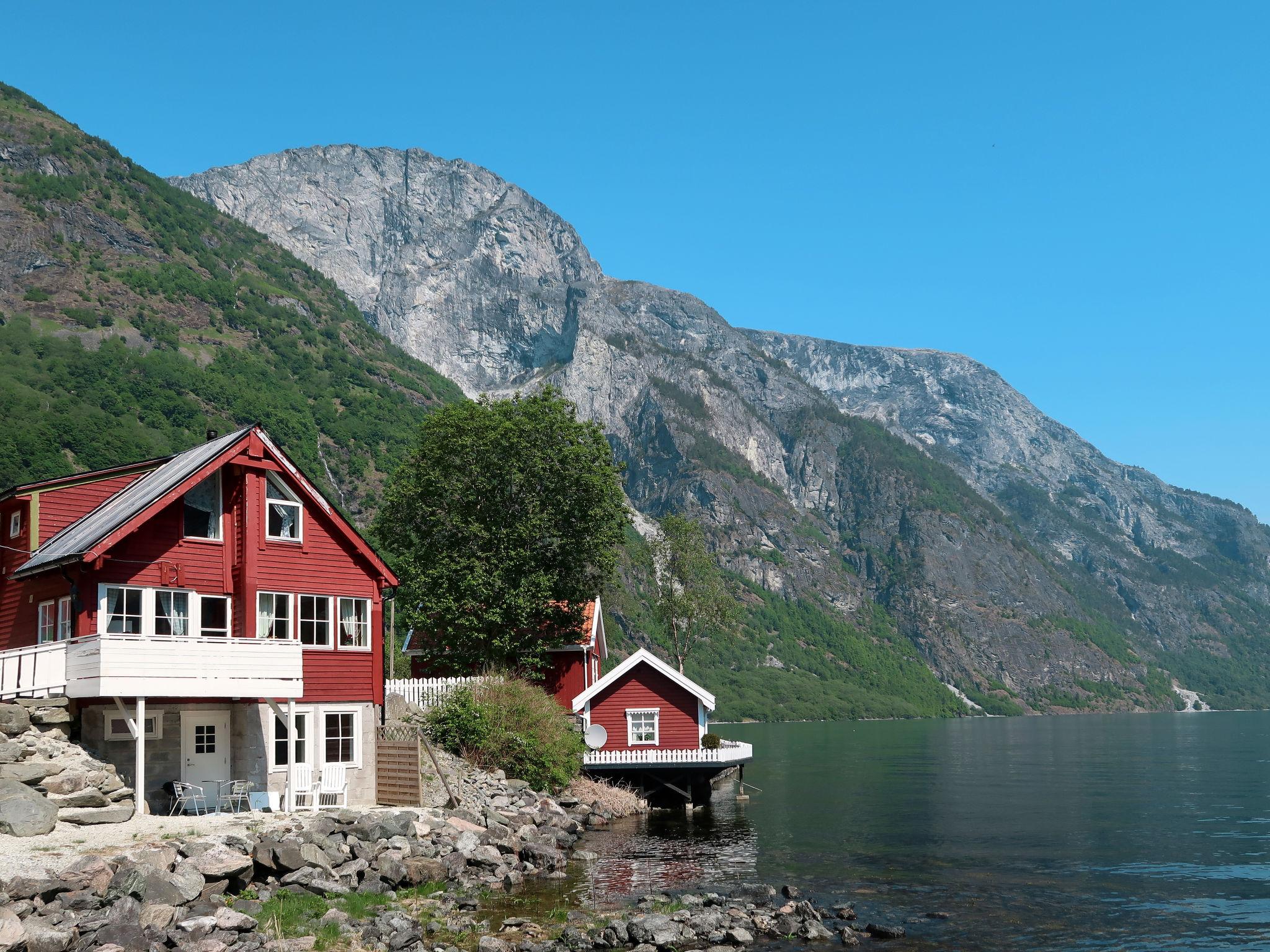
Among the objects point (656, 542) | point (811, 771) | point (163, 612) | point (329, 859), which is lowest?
point (811, 771)

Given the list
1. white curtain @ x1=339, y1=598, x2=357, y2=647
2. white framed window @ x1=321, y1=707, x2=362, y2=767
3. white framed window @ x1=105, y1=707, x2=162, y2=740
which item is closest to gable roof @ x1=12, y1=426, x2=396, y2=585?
white curtain @ x1=339, y1=598, x2=357, y2=647

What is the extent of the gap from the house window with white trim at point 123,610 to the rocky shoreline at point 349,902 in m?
7.42

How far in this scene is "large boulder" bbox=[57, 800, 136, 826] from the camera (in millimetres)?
28203

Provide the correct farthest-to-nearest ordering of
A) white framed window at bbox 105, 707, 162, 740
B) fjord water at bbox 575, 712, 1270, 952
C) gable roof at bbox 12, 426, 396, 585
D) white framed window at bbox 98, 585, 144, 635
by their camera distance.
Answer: white framed window at bbox 98, 585, 144, 635 → gable roof at bbox 12, 426, 396, 585 → white framed window at bbox 105, 707, 162, 740 → fjord water at bbox 575, 712, 1270, 952

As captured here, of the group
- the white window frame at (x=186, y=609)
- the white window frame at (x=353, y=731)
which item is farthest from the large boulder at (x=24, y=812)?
the white window frame at (x=353, y=731)

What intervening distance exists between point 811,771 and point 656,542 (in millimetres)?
21558

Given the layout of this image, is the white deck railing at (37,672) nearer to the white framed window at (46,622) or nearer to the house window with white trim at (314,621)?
the white framed window at (46,622)

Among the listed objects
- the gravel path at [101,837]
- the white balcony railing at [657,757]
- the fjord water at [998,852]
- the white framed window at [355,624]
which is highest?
the white framed window at [355,624]

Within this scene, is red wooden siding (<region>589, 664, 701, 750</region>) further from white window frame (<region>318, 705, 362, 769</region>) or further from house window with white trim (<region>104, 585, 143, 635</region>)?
house window with white trim (<region>104, 585, 143, 635</region>)

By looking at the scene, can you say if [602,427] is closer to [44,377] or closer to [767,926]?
[767,926]

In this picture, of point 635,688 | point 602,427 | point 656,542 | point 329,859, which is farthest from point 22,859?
point 656,542

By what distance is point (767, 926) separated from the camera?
2773 cm

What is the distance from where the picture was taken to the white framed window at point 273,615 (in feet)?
120

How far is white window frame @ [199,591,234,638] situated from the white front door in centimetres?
241
